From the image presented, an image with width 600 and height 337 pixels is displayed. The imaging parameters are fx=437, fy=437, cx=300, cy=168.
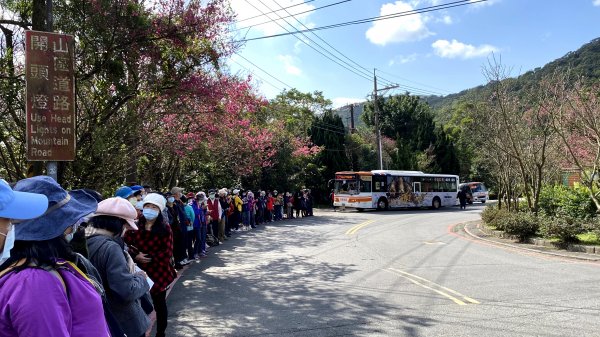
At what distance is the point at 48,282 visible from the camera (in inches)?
72.7

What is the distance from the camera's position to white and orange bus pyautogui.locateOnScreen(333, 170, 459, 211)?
3000cm

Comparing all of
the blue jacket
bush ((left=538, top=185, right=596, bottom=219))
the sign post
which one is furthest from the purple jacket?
bush ((left=538, top=185, right=596, bottom=219))

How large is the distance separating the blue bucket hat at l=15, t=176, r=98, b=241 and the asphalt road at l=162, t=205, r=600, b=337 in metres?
3.96

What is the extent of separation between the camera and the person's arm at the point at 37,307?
1772 mm

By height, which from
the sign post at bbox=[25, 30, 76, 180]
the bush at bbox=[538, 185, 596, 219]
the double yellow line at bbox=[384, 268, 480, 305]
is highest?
the sign post at bbox=[25, 30, 76, 180]

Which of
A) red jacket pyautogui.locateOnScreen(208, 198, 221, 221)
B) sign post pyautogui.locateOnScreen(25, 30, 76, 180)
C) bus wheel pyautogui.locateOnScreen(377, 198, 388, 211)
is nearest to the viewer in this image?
sign post pyautogui.locateOnScreen(25, 30, 76, 180)

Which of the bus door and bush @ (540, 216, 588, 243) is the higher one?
the bus door

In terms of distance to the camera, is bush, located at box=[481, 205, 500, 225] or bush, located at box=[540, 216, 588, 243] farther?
bush, located at box=[481, 205, 500, 225]

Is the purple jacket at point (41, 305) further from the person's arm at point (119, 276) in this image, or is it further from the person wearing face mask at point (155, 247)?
the person wearing face mask at point (155, 247)

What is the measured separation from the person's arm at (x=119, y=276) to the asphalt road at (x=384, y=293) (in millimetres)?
2706

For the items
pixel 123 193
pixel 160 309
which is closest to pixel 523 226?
pixel 160 309

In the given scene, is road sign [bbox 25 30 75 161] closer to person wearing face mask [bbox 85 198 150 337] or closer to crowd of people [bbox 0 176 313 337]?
crowd of people [bbox 0 176 313 337]

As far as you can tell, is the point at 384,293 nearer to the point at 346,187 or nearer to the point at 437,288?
the point at 437,288

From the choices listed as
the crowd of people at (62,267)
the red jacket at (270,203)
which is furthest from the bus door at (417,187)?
the crowd of people at (62,267)
